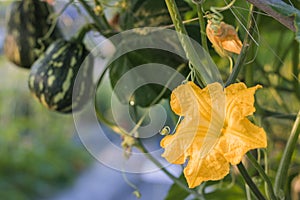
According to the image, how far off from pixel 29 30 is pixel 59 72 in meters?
0.12

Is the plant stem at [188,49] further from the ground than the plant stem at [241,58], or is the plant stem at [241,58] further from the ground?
the plant stem at [188,49]

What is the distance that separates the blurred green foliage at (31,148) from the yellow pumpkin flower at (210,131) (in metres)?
3.11

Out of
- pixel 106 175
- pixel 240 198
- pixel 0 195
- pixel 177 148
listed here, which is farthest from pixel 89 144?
pixel 106 175

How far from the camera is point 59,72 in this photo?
657mm

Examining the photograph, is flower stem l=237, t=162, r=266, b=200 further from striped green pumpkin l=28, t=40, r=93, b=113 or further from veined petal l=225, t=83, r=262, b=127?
striped green pumpkin l=28, t=40, r=93, b=113

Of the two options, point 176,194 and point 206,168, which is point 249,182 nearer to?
point 206,168

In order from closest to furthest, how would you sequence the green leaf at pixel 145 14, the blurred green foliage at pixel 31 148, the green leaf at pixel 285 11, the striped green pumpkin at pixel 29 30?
the green leaf at pixel 285 11
the green leaf at pixel 145 14
the striped green pumpkin at pixel 29 30
the blurred green foliage at pixel 31 148

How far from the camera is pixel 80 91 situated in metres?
0.63

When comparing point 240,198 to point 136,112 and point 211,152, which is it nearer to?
point 136,112

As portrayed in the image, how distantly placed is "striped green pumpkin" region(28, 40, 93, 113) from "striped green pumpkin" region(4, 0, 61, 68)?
A: 0.08 metres

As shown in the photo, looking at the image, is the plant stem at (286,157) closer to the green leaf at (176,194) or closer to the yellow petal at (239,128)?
the yellow petal at (239,128)

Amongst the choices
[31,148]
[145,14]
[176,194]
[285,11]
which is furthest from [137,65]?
[31,148]

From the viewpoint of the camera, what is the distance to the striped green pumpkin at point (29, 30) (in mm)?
751

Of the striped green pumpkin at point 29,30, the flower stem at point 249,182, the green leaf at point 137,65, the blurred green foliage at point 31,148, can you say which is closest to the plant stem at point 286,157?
the flower stem at point 249,182
